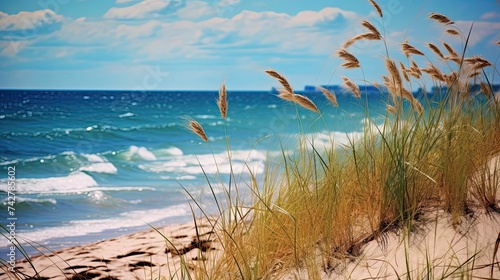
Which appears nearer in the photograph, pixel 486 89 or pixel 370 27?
pixel 370 27

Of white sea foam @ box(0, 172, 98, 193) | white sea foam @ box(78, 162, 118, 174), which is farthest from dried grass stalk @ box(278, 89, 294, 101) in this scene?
white sea foam @ box(78, 162, 118, 174)

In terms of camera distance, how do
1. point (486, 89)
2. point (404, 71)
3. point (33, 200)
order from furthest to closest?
point (33, 200), point (486, 89), point (404, 71)

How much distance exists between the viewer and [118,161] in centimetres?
1097

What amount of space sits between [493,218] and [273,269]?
945 mm

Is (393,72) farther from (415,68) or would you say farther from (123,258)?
(123,258)

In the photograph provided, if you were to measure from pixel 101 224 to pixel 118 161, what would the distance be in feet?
18.7

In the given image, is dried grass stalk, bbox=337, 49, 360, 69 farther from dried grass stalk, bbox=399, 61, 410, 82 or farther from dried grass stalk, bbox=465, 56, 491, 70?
dried grass stalk, bbox=465, 56, 491, 70

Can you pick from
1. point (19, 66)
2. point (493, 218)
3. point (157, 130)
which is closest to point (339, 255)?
point (493, 218)

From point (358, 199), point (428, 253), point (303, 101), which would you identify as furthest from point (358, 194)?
point (303, 101)

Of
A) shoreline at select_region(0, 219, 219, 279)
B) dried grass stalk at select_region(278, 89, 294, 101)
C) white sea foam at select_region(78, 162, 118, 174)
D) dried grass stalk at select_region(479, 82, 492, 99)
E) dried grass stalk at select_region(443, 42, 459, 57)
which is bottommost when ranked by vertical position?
white sea foam at select_region(78, 162, 118, 174)

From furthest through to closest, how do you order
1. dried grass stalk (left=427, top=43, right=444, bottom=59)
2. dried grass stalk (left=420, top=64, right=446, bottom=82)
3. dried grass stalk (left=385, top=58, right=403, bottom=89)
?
dried grass stalk (left=427, top=43, right=444, bottom=59)
dried grass stalk (left=420, top=64, right=446, bottom=82)
dried grass stalk (left=385, top=58, right=403, bottom=89)

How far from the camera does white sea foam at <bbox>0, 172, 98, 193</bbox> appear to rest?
24.8 feet

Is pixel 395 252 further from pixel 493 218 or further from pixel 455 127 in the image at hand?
pixel 455 127

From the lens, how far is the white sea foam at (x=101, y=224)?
4938 mm
